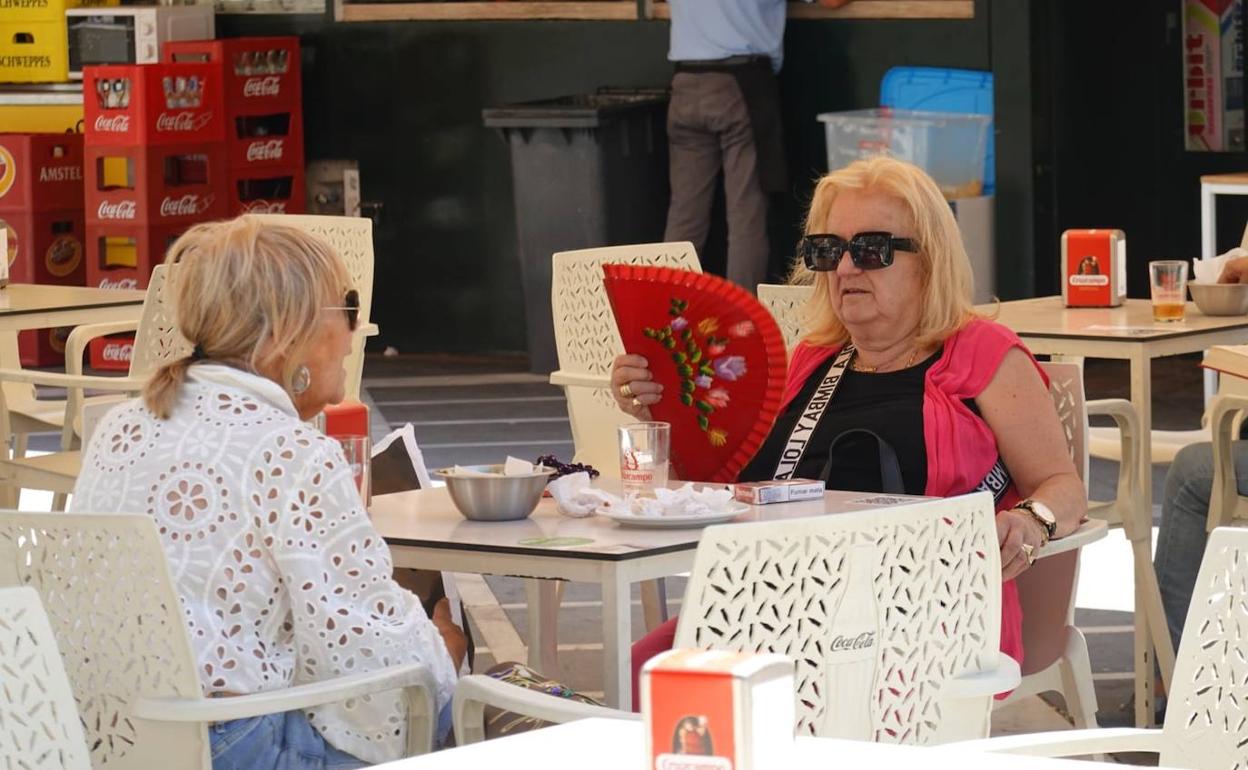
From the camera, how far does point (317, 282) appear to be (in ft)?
10.0

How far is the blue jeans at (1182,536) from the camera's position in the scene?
482cm

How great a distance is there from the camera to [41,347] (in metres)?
11.0

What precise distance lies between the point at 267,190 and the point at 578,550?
8.52 meters

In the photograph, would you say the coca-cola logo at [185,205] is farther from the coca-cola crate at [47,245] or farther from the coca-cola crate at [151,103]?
the coca-cola crate at [47,245]

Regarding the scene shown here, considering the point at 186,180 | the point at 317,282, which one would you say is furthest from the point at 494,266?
the point at 317,282

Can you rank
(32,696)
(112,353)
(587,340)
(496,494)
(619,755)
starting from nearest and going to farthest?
(619,755)
(32,696)
(496,494)
(587,340)
(112,353)

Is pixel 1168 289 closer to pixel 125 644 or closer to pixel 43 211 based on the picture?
pixel 125 644

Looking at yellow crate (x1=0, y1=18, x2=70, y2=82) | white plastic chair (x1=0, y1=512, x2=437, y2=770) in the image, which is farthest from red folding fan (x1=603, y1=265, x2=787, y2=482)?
yellow crate (x1=0, y1=18, x2=70, y2=82)

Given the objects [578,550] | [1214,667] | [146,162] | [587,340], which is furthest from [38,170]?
[1214,667]

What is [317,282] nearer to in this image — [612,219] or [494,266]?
[612,219]

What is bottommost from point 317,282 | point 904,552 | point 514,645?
point 514,645

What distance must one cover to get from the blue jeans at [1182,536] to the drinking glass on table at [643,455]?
1.72m

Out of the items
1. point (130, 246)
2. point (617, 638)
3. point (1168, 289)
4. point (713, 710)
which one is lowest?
point (617, 638)

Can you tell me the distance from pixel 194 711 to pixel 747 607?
730 millimetres
